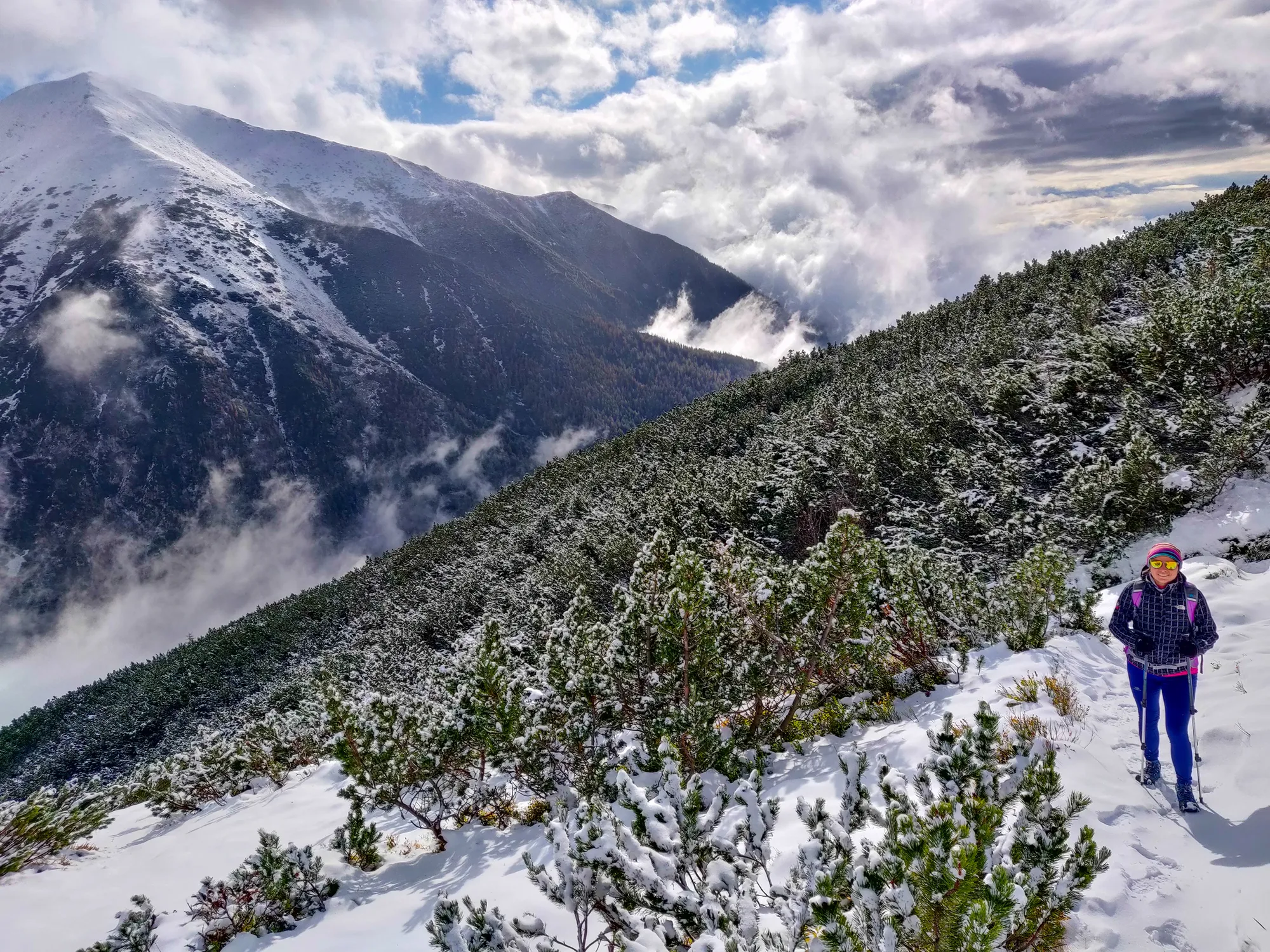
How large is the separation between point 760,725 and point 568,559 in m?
15.3

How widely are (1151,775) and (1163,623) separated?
111 cm

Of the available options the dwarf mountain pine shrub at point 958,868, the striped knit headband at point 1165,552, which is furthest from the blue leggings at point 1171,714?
the dwarf mountain pine shrub at point 958,868

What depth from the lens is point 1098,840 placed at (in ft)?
11.9

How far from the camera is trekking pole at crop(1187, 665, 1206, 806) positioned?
13.6ft

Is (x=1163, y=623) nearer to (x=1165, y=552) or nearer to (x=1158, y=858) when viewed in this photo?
(x=1165, y=552)

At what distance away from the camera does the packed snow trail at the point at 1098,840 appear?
3.17m

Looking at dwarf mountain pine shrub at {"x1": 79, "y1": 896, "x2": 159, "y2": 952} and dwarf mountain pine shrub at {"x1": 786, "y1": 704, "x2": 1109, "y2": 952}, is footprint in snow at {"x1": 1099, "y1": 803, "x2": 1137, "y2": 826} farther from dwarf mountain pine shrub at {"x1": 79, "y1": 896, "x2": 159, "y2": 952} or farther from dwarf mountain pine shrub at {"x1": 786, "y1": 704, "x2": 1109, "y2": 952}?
dwarf mountain pine shrub at {"x1": 79, "y1": 896, "x2": 159, "y2": 952}

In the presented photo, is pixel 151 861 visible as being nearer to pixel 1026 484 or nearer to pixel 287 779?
pixel 287 779

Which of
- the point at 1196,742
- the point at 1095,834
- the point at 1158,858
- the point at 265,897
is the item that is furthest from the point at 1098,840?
the point at 265,897

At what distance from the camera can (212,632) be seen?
148ft

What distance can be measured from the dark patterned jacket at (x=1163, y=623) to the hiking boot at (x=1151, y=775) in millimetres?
696

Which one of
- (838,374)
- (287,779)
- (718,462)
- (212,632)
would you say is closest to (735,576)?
(287,779)

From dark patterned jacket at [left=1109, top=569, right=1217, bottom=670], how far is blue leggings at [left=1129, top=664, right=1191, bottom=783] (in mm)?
127

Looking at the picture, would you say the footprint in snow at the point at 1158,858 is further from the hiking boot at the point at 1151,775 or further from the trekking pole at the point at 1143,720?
the trekking pole at the point at 1143,720
